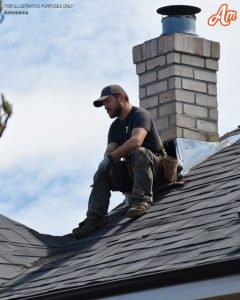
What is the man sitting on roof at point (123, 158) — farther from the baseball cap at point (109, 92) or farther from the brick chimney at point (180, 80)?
the brick chimney at point (180, 80)

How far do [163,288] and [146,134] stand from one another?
12.1ft

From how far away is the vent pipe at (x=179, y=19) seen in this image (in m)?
14.9

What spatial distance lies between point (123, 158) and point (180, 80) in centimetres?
201

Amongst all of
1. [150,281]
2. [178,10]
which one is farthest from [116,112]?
[150,281]

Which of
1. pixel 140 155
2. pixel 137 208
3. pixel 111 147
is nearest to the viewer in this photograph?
pixel 137 208

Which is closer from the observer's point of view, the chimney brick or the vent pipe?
the chimney brick

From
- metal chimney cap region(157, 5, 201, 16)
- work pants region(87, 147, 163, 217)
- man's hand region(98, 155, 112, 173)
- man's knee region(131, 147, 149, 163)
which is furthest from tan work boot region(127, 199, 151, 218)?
metal chimney cap region(157, 5, 201, 16)

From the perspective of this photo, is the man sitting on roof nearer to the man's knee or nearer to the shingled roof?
the man's knee

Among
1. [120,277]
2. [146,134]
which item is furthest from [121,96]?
[120,277]

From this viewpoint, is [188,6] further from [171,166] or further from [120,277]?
[120,277]

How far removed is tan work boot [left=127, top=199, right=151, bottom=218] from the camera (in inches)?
476

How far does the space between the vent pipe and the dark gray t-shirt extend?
222 centimetres

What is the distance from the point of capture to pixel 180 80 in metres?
14.4

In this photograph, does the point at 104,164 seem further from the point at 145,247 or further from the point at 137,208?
the point at 145,247
